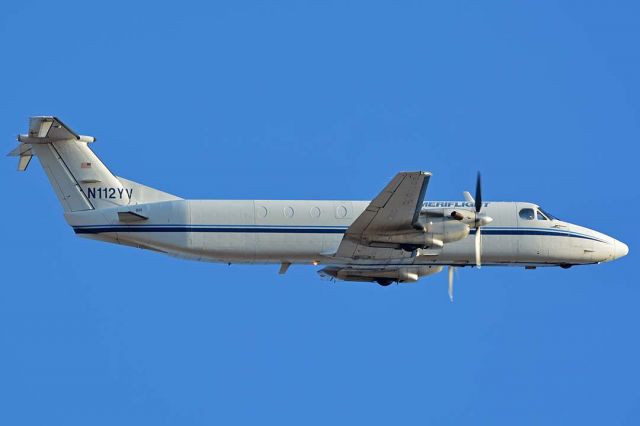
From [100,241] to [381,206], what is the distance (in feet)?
34.7

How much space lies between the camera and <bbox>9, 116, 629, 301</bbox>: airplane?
4828 centimetres

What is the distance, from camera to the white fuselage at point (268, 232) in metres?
48.8

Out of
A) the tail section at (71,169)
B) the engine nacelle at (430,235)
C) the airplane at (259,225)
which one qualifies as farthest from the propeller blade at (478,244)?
the tail section at (71,169)

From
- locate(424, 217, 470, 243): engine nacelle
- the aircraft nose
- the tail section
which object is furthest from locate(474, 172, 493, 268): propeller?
the tail section

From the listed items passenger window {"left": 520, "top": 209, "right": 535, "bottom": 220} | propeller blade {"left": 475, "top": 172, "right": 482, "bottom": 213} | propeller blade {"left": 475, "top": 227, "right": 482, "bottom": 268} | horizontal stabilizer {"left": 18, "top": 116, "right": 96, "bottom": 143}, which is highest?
horizontal stabilizer {"left": 18, "top": 116, "right": 96, "bottom": 143}

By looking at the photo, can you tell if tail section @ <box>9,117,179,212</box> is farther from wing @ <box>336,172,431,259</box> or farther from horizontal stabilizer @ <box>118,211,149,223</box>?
wing @ <box>336,172,431,259</box>

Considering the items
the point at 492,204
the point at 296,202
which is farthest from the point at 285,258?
the point at 492,204

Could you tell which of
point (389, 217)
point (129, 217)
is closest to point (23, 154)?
point (129, 217)

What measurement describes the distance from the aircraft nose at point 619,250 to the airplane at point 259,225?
141 inches

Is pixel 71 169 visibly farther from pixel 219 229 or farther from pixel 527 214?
pixel 527 214

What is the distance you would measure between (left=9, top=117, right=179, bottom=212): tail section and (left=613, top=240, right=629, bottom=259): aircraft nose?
61.5 feet

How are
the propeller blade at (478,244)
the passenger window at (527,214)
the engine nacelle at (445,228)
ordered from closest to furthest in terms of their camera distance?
the engine nacelle at (445,228), the propeller blade at (478,244), the passenger window at (527,214)

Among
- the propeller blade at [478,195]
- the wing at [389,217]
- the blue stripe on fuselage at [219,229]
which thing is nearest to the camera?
the wing at [389,217]

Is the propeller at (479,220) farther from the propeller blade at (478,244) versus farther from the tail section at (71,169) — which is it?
the tail section at (71,169)
